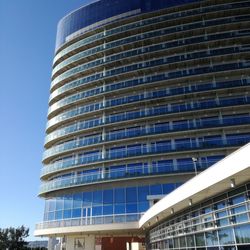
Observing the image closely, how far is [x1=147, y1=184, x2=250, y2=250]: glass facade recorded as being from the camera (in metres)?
11.3

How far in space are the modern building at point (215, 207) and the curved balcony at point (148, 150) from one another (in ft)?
55.0

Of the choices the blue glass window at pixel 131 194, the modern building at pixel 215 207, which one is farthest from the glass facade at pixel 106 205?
the modern building at pixel 215 207

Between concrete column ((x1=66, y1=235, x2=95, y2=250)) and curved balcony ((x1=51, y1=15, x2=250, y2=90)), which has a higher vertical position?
Answer: curved balcony ((x1=51, y1=15, x2=250, y2=90))

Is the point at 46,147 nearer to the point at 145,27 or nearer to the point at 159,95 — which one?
the point at 159,95

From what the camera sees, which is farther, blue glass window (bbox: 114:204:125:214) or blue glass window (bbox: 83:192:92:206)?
blue glass window (bbox: 83:192:92:206)

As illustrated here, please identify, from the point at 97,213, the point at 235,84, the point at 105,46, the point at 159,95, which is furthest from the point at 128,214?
the point at 105,46

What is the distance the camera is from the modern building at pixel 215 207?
1083 centimetres

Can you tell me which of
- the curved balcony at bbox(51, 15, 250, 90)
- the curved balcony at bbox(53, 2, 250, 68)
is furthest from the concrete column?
the curved balcony at bbox(53, 2, 250, 68)

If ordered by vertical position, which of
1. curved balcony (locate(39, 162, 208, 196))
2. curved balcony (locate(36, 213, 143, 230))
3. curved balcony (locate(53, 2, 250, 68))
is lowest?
curved balcony (locate(36, 213, 143, 230))

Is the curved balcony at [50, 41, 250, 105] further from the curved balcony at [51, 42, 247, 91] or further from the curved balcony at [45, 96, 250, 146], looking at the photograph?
the curved balcony at [45, 96, 250, 146]

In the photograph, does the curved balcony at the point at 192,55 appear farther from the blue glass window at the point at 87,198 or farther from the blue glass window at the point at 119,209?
the blue glass window at the point at 119,209

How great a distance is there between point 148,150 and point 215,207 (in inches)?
907

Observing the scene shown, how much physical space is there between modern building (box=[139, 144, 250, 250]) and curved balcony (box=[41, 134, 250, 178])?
55.0 ft

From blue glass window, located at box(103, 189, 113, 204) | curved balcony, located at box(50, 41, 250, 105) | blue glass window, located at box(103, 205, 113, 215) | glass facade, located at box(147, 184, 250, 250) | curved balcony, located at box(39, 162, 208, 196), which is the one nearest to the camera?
glass facade, located at box(147, 184, 250, 250)
